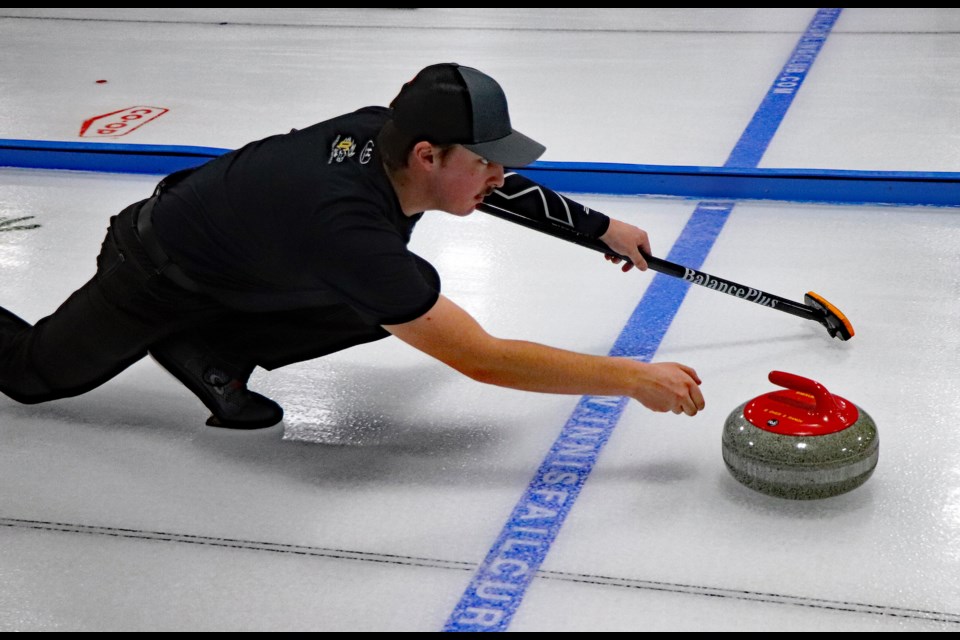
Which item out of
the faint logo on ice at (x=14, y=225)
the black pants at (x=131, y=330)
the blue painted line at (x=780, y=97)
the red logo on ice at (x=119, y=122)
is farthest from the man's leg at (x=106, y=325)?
the red logo on ice at (x=119, y=122)

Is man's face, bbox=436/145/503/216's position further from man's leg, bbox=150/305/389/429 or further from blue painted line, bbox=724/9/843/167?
blue painted line, bbox=724/9/843/167

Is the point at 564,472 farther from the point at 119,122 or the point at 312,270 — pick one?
the point at 119,122

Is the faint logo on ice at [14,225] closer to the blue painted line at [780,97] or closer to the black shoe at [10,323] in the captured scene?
the black shoe at [10,323]

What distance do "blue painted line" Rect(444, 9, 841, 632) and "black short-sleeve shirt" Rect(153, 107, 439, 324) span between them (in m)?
0.55

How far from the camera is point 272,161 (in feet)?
9.41

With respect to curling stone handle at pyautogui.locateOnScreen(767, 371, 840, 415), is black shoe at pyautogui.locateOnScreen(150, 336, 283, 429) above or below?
below

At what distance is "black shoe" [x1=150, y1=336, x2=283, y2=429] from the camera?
322 centimetres

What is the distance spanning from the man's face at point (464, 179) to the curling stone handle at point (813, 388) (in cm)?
76

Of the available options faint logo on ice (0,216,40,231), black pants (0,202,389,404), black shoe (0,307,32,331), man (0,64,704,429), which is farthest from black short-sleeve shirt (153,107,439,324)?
faint logo on ice (0,216,40,231)

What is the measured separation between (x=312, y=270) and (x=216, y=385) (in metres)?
0.64

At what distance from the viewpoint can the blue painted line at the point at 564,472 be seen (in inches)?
99.2

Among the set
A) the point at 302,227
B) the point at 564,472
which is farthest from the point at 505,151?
the point at 564,472

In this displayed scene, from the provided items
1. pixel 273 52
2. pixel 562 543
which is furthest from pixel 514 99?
pixel 562 543

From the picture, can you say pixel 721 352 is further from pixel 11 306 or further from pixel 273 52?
pixel 273 52
